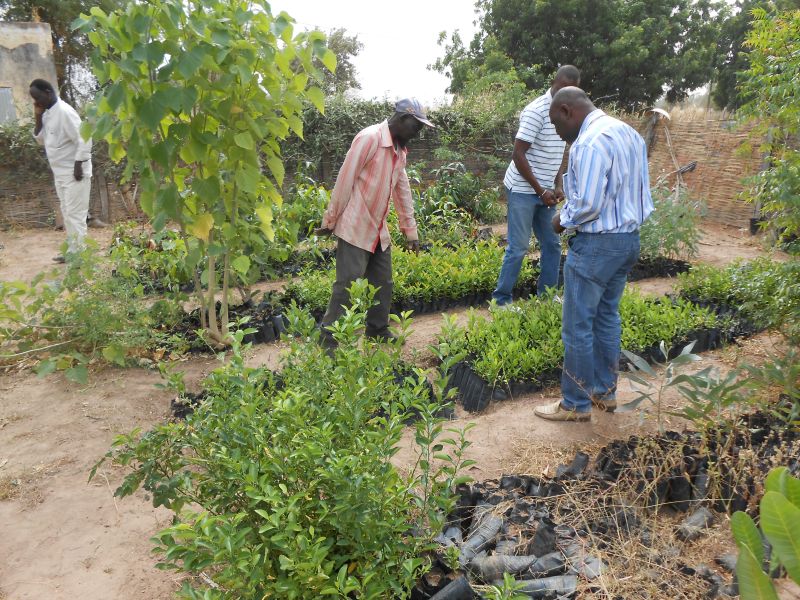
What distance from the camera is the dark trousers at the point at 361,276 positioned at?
12.7 feet

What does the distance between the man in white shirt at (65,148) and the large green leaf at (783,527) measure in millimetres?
7053

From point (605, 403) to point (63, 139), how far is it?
21.6ft

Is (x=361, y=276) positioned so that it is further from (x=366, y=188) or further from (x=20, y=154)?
(x=20, y=154)

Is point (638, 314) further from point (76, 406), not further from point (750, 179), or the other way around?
point (76, 406)

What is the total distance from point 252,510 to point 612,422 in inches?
92.7

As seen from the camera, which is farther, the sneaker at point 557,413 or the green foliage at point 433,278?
the green foliage at point 433,278

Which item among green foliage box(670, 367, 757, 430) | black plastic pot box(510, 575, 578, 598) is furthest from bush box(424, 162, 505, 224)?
black plastic pot box(510, 575, 578, 598)

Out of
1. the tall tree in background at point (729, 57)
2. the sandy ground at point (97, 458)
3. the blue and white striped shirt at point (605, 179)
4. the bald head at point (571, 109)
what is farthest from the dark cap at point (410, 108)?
the tall tree in background at point (729, 57)

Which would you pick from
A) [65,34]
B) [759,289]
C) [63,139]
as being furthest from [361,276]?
[65,34]

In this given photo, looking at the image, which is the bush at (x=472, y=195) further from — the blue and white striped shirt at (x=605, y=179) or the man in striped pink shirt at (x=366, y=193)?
the blue and white striped shirt at (x=605, y=179)

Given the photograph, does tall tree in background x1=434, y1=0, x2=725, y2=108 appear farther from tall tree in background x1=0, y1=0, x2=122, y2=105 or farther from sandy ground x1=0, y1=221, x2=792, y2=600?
sandy ground x1=0, y1=221, x2=792, y2=600

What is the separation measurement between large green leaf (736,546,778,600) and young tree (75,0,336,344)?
3.00m

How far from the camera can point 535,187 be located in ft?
14.8

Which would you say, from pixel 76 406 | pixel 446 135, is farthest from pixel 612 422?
pixel 446 135
